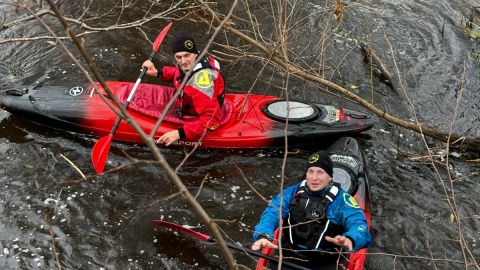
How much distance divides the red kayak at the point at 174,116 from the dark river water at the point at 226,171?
20 centimetres

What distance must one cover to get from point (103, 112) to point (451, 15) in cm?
591

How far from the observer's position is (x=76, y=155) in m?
5.78

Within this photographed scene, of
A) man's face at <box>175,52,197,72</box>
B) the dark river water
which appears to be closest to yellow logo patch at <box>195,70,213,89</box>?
man's face at <box>175,52,197,72</box>

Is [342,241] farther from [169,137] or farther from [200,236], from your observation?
[169,137]

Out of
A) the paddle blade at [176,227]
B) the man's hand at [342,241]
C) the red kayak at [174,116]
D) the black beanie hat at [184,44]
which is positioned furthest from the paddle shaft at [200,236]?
the black beanie hat at [184,44]

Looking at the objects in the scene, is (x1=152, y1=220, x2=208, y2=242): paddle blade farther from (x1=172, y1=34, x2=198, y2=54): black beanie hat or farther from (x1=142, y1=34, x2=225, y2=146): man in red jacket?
(x1=172, y1=34, x2=198, y2=54): black beanie hat

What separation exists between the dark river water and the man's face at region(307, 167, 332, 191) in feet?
2.48

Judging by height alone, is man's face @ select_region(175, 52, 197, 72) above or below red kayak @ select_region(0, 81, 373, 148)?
above

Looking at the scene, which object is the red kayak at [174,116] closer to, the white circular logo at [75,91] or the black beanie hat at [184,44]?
the white circular logo at [75,91]

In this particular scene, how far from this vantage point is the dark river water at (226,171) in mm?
4797

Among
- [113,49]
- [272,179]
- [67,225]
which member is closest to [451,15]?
[272,179]

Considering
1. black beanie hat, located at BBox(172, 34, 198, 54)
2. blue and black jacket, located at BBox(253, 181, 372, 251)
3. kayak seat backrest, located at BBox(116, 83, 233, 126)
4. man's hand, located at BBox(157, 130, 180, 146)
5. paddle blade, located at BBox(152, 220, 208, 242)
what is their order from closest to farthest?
blue and black jacket, located at BBox(253, 181, 372, 251) < paddle blade, located at BBox(152, 220, 208, 242) < black beanie hat, located at BBox(172, 34, 198, 54) < man's hand, located at BBox(157, 130, 180, 146) < kayak seat backrest, located at BBox(116, 83, 233, 126)

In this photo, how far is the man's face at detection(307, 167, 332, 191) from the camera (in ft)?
12.8

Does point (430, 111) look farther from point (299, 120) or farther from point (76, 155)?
point (76, 155)
